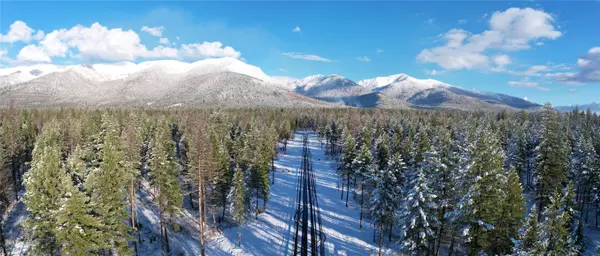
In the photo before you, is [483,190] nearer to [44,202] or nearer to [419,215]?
[419,215]

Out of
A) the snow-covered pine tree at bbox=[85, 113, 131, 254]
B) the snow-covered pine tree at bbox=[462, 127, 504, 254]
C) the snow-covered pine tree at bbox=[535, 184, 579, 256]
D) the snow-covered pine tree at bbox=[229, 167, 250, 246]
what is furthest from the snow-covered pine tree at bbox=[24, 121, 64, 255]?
the snow-covered pine tree at bbox=[535, 184, 579, 256]

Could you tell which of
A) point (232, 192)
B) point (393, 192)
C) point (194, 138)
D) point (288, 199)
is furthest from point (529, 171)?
point (194, 138)

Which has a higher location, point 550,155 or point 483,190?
point 550,155

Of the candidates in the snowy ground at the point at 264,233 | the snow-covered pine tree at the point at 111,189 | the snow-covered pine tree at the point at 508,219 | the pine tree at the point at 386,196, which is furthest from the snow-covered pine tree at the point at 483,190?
the snow-covered pine tree at the point at 111,189

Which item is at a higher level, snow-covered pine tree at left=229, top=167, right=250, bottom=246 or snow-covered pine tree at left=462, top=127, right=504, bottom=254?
snow-covered pine tree at left=462, top=127, right=504, bottom=254

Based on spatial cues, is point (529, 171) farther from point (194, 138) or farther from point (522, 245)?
point (194, 138)

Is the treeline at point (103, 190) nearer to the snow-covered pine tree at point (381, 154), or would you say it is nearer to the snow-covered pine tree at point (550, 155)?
the snow-covered pine tree at point (381, 154)

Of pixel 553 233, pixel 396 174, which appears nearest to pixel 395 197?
pixel 396 174

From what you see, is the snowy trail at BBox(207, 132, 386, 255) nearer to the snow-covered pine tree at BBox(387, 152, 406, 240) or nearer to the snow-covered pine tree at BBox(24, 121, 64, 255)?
the snow-covered pine tree at BBox(387, 152, 406, 240)
